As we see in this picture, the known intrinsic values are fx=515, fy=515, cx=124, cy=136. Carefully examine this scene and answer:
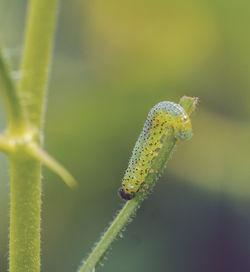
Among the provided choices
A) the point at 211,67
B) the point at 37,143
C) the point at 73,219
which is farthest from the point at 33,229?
the point at 211,67

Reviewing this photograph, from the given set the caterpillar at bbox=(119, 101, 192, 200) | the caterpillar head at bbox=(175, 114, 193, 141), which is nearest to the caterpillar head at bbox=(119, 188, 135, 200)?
the caterpillar at bbox=(119, 101, 192, 200)

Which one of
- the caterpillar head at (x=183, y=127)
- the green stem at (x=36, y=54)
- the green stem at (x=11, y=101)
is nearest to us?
the green stem at (x=11, y=101)

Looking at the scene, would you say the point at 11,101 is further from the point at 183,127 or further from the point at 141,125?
the point at 141,125

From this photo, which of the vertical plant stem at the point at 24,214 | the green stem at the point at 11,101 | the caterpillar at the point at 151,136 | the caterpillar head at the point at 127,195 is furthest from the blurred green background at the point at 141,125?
the green stem at the point at 11,101

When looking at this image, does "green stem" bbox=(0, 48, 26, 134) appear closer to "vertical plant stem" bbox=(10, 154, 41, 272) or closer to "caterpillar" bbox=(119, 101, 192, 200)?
"vertical plant stem" bbox=(10, 154, 41, 272)

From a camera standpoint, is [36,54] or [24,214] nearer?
[36,54]

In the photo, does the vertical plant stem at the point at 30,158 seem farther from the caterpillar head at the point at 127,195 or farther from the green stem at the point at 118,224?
the caterpillar head at the point at 127,195

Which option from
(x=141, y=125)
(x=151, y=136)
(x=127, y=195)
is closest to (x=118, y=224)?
(x=127, y=195)
